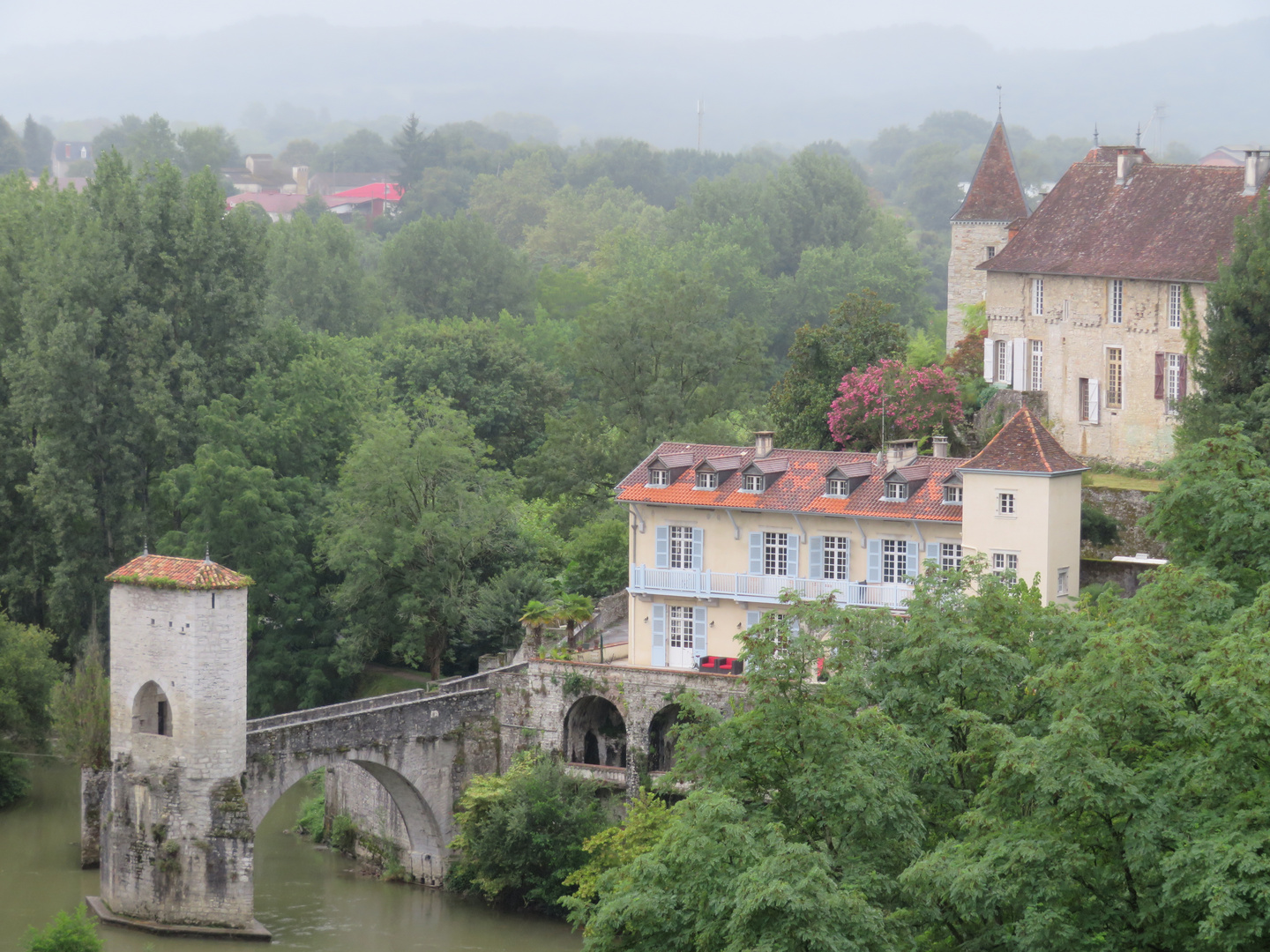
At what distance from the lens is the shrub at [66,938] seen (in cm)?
4191

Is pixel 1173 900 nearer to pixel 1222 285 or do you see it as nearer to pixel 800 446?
pixel 1222 285

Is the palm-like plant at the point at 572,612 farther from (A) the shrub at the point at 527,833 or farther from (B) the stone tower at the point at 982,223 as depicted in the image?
(B) the stone tower at the point at 982,223

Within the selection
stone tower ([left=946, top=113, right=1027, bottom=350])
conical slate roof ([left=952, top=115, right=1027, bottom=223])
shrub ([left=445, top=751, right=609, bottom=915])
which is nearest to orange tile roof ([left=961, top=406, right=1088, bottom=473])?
shrub ([left=445, top=751, right=609, bottom=915])

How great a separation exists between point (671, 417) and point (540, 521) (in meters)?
14.7

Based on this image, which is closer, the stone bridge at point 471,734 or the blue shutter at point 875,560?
the stone bridge at point 471,734

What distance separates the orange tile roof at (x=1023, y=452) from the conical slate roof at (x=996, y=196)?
71.7 ft

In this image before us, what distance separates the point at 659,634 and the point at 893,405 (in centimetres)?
1177

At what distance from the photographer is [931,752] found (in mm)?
36469

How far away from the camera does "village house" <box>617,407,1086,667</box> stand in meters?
53.7

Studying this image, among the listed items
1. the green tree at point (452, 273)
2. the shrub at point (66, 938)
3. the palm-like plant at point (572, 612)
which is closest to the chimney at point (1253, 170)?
the palm-like plant at point (572, 612)

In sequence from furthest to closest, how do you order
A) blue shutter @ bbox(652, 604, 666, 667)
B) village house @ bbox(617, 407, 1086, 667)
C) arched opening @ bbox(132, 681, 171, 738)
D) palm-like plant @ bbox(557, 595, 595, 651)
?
palm-like plant @ bbox(557, 595, 595, 651)
blue shutter @ bbox(652, 604, 666, 667)
village house @ bbox(617, 407, 1086, 667)
arched opening @ bbox(132, 681, 171, 738)

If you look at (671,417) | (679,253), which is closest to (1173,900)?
(671,417)

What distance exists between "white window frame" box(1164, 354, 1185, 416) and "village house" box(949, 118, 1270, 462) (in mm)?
36

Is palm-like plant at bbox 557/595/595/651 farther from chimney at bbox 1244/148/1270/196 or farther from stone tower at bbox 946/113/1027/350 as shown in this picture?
chimney at bbox 1244/148/1270/196
